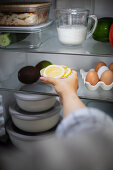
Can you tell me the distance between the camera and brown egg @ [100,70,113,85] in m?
1.07

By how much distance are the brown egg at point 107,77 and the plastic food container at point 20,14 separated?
1.49ft

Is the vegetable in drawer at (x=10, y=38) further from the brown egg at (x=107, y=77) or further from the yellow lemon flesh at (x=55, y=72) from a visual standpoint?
the brown egg at (x=107, y=77)

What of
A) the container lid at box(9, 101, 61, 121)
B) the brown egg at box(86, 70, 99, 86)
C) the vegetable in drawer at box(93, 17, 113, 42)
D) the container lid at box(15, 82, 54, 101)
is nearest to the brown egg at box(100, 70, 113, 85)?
the brown egg at box(86, 70, 99, 86)

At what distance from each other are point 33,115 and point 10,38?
520 millimetres

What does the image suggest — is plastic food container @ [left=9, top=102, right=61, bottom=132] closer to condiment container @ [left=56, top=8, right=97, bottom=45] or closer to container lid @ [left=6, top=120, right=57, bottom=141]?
container lid @ [left=6, top=120, right=57, bottom=141]

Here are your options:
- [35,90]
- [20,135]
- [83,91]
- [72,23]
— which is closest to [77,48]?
[72,23]

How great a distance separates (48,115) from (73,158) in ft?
3.44

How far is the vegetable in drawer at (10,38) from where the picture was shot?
3.58 feet

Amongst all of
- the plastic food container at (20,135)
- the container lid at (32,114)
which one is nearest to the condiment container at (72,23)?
the container lid at (32,114)

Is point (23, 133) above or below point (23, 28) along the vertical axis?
below

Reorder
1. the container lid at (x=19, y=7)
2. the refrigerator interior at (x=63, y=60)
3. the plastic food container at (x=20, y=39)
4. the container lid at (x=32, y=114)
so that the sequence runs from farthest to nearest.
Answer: the container lid at (x=32, y=114)
the refrigerator interior at (x=63, y=60)
the plastic food container at (x=20, y=39)
the container lid at (x=19, y=7)

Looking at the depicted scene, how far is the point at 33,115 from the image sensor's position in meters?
1.31

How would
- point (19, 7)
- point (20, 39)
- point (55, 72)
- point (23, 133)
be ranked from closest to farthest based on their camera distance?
point (19, 7) → point (55, 72) → point (20, 39) → point (23, 133)

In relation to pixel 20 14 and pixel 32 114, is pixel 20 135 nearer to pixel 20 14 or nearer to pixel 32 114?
pixel 32 114
